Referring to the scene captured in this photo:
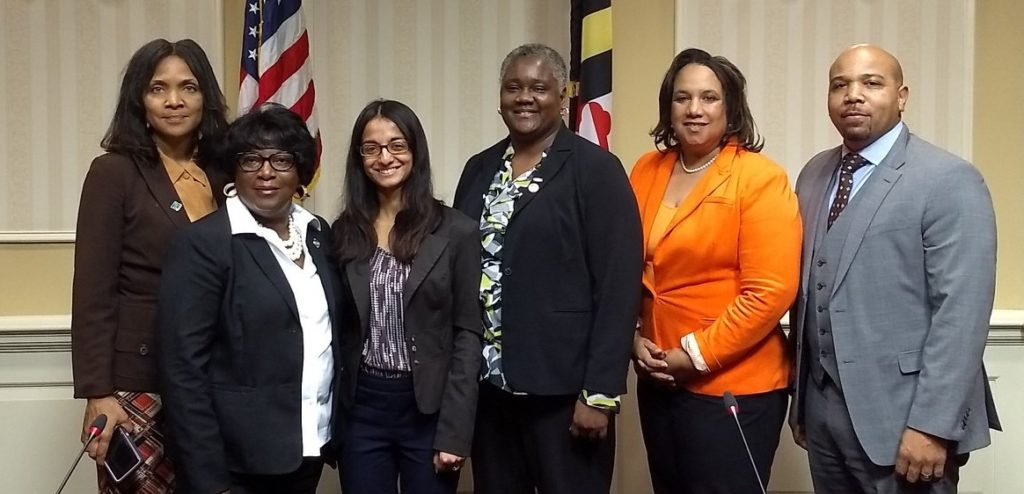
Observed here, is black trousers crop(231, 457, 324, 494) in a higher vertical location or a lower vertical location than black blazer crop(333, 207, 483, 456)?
lower

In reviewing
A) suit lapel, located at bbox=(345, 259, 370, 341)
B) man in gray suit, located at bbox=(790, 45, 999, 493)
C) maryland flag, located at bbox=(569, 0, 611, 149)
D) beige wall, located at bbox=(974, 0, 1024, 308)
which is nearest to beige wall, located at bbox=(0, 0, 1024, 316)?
beige wall, located at bbox=(974, 0, 1024, 308)

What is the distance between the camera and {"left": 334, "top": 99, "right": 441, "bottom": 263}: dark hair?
196 cm

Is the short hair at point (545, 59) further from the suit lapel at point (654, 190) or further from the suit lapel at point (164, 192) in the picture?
the suit lapel at point (164, 192)

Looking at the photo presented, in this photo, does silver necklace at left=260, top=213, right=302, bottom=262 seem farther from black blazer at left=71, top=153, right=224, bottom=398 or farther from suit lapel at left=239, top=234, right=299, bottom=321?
black blazer at left=71, top=153, right=224, bottom=398

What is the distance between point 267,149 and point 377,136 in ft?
0.84

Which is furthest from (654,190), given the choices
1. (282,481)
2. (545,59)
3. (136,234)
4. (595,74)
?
(136,234)

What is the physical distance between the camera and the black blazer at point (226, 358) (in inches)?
70.2

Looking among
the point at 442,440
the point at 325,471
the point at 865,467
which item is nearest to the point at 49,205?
the point at 325,471

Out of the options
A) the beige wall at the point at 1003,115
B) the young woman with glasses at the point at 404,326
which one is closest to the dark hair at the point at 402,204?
the young woman with glasses at the point at 404,326

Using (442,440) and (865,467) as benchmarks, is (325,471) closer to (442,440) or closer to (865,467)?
(442,440)

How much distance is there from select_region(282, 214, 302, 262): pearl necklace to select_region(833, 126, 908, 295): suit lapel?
1.20m

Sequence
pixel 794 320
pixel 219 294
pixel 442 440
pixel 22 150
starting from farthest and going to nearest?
1. pixel 22 150
2. pixel 794 320
3. pixel 442 440
4. pixel 219 294

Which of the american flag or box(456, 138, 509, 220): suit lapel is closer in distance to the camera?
box(456, 138, 509, 220): suit lapel

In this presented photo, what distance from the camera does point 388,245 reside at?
78.3 inches
